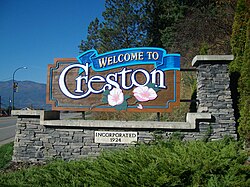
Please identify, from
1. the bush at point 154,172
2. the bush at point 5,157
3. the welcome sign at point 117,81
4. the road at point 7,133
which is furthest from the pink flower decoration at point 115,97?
the road at point 7,133

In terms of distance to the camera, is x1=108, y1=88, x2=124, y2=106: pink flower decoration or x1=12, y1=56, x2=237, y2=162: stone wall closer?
x1=12, y1=56, x2=237, y2=162: stone wall

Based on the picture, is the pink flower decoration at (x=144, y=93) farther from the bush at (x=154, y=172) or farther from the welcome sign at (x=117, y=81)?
the bush at (x=154, y=172)

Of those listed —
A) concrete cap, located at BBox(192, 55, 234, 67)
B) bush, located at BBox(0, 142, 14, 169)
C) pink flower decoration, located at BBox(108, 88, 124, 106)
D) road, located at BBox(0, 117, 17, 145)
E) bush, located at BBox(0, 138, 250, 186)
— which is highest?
concrete cap, located at BBox(192, 55, 234, 67)

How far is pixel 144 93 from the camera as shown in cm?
691

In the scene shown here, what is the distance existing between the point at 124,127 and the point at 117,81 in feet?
3.97

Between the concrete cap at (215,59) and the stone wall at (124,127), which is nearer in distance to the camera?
the stone wall at (124,127)

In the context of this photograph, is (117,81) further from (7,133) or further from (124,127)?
(7,133)

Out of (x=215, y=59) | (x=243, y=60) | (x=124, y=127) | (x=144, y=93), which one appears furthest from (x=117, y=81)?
(x=243, y=60)

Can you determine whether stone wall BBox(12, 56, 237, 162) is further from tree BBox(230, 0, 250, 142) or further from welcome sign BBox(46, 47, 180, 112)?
welcome sign BBox(46, 47, 180, 112)

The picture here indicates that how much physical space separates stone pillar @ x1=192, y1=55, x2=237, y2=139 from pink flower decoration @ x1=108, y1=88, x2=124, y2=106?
6.27 ft

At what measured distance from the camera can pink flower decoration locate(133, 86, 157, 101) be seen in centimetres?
687

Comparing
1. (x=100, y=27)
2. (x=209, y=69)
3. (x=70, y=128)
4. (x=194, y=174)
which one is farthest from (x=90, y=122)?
(x=100, y=27)

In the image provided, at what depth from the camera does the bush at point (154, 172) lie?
3.21 meters

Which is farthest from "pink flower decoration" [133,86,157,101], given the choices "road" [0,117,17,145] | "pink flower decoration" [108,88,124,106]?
"road" [0,117,17,145]
